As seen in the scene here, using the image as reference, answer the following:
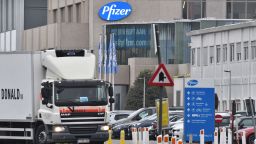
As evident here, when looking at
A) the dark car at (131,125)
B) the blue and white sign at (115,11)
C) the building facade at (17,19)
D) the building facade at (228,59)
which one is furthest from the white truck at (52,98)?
the building facade at (17,19)

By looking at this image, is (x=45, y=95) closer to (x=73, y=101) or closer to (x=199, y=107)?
(x=73, y=101)

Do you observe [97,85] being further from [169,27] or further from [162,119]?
[169,27]

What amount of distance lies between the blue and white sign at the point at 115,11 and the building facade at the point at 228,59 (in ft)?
87.2

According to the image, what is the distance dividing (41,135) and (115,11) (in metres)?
85.3

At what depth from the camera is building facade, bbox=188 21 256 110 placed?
266 feet

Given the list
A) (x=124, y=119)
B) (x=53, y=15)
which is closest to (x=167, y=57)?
(x=53, y=15)

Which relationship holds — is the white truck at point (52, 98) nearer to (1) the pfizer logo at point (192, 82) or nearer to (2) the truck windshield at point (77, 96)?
(2) the truck windshield at point (77, 96)

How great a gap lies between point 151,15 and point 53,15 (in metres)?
19.4

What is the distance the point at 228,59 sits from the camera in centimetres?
8550

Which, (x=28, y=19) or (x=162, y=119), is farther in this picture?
(x=28, y=19)

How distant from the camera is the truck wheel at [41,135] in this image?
34656 millimetres

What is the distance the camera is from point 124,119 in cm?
5738

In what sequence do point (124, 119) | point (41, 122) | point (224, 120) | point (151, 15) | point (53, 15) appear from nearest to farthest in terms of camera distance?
point (41, 122) < point (224, 120) < point (124, 119) < point (151, 15) < point (53, 15)

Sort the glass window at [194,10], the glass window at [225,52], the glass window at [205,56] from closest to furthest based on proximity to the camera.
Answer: the glass window at [225,52] < the glass window at [205,56] < the glass window at [194,10]
